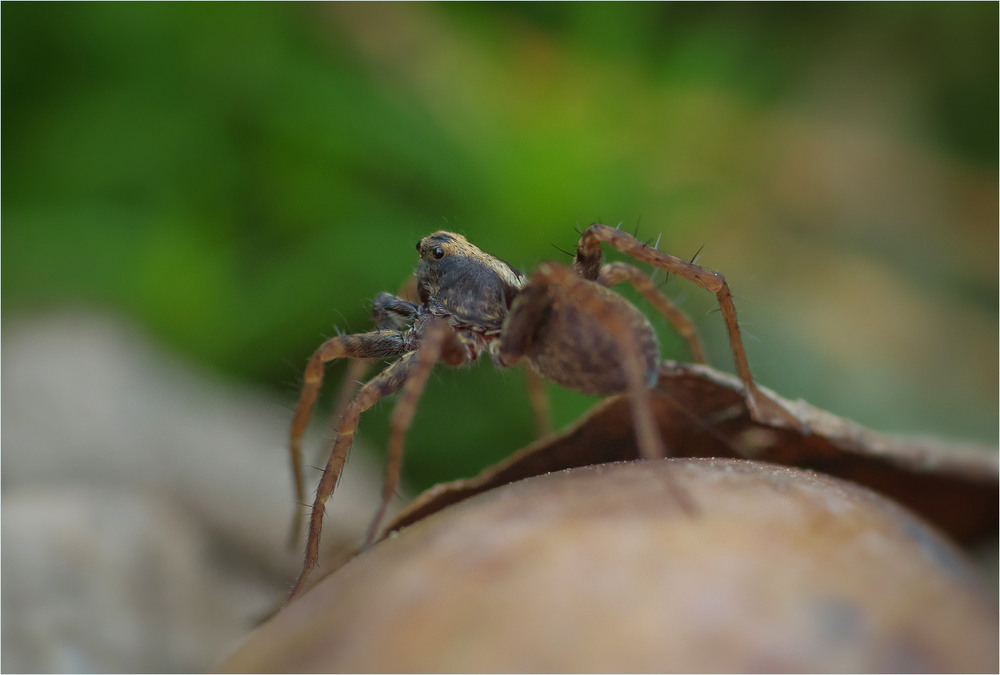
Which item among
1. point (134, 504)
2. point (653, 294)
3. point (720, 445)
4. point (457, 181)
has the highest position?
point (457, 181)

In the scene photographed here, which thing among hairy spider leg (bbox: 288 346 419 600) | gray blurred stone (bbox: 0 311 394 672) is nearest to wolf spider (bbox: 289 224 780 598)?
hairy spider leg (bbox: 288 346 419 600)

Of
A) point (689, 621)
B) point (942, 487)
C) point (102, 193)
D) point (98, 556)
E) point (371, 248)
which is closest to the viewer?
point (689, 621)

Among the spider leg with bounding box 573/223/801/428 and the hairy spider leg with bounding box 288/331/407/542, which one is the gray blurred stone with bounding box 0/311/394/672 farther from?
the spider leg with bounding box 573/223/801/428

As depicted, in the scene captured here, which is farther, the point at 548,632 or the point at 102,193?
the point at 102,193

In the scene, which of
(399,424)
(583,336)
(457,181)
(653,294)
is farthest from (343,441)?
(457,181)

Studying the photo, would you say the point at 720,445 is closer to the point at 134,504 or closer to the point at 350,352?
the point at 350,352

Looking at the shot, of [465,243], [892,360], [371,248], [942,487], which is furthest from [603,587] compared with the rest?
[892,360]

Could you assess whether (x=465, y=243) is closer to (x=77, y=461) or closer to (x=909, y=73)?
(x=77, y=461)
